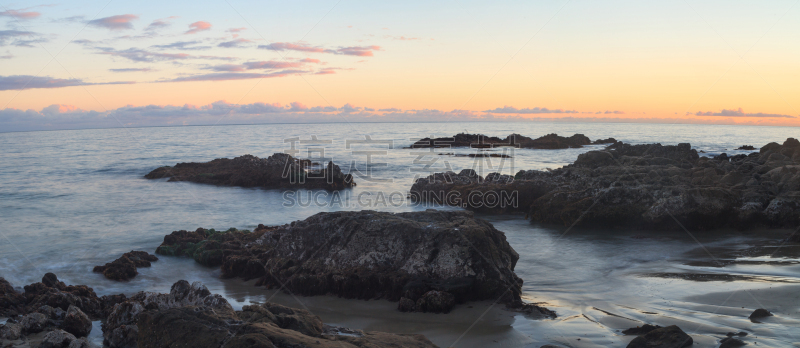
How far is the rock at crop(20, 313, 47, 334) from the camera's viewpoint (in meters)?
4.95

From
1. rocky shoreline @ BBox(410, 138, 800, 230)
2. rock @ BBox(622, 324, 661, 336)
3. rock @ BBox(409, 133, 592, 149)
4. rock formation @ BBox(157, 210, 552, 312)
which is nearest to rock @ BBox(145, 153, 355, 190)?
rocky shoreline @ BBox(410, 138, 800, 230)

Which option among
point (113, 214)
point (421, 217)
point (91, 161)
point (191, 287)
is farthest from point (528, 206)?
point (91, 161)

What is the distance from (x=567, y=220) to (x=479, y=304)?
5.67 metres

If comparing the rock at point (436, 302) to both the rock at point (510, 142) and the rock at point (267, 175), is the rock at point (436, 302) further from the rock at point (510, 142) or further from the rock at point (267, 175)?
the rock at point (510, 142)

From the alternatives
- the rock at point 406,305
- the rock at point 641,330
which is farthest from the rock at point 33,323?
the rock at point 641,330

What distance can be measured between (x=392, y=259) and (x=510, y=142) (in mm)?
45618

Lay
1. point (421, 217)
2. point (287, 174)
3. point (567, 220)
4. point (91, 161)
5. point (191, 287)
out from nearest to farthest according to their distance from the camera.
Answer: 1. point (191, 287)
2. point (421, 217)
3. point (567, 220)
4. point (287, 174)
5. point (91, 161)

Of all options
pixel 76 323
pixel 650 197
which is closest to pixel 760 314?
pixel 650 197

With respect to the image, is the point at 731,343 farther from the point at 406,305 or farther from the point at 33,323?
the point at 33,323

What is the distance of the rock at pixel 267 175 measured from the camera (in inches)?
758

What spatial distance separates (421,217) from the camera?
729cm

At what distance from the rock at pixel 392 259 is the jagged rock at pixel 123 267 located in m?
2.06

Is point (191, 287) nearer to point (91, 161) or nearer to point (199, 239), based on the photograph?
point (199, 239)

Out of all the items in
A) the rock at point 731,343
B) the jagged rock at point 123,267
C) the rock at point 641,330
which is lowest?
the jagged rock at point 123,267
